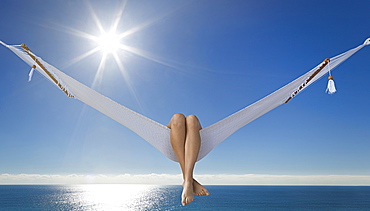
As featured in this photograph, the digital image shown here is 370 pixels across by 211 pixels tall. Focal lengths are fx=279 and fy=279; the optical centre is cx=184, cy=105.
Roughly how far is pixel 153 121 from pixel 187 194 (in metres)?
0.68

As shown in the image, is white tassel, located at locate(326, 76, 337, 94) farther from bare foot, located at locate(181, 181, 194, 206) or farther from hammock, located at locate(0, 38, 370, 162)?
bare foot, located at locate(181, 181, 194, 206)

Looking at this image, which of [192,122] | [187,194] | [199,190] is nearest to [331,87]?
[192,122]

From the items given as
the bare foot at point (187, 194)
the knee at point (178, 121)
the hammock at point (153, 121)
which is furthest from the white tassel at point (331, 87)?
the bare foot at point (187, 194)

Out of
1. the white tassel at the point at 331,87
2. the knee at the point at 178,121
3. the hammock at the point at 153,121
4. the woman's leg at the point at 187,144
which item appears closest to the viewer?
the woman's leg at the point at 187,144

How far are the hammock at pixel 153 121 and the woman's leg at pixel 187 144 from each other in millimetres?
130

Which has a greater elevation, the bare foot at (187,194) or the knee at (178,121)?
the knee at (178,121)

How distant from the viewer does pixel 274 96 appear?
269 centimetres

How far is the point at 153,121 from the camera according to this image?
236 cm

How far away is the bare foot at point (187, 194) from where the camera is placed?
6.49 feet

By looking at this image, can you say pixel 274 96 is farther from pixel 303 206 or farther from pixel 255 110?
pixel 303 206

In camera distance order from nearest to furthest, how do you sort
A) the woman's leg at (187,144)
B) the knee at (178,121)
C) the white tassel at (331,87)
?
the woman's leg at (187,144) → the knee at (178,121) → the white tassel at (331,87)

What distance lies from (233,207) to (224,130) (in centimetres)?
4372

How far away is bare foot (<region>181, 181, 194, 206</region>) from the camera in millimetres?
1979

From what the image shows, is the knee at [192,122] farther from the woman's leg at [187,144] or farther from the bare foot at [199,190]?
the bare foot at [199,190]
